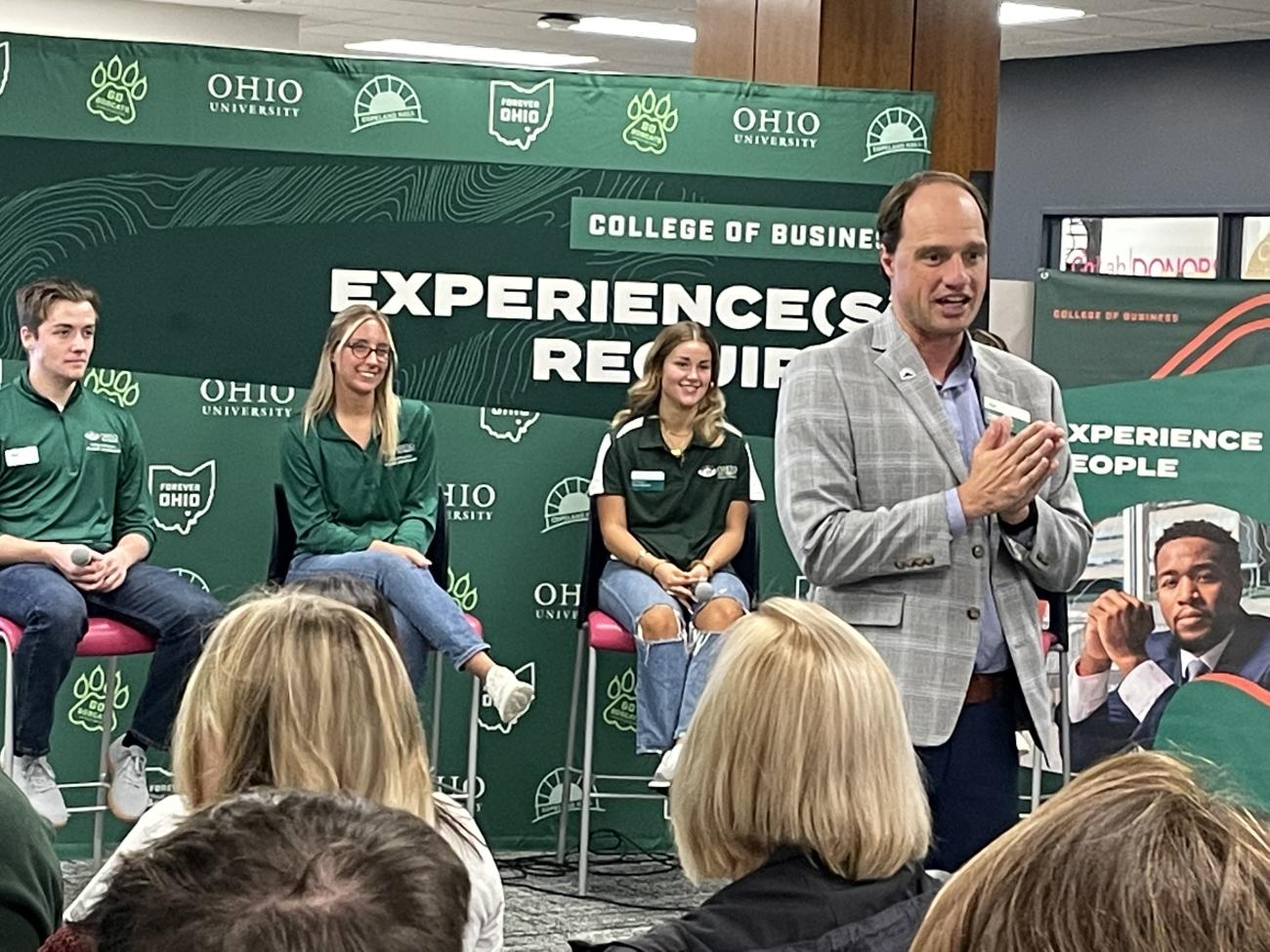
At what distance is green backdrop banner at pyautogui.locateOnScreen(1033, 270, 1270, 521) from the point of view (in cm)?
540

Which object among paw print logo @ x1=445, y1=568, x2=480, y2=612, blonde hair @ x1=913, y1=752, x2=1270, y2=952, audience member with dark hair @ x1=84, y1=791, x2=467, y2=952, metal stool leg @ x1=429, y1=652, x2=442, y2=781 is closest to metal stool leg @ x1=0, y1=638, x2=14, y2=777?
metal stool leg @ x1=429, y1=652, x2=442, y2=781

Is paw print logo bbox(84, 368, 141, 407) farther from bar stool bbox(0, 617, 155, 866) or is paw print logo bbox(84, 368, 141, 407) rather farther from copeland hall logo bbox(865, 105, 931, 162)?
copeland hall logo bbox(865, 105, 931, 162)

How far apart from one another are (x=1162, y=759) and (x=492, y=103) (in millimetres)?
4541

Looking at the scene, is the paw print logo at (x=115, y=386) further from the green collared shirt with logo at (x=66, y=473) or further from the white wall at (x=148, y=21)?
the white wall at (x=148, y=21)

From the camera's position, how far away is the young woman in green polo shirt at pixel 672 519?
4.92 meters

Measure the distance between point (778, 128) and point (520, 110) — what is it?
749 mm

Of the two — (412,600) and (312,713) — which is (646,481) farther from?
(312,713)

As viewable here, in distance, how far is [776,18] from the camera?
580 centimetres

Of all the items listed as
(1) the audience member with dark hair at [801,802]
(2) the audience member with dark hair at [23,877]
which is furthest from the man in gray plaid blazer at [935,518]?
(2) the audience member with dark hair at [23,877]

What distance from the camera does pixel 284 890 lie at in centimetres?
84

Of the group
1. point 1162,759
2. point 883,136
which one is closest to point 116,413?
point 883,136

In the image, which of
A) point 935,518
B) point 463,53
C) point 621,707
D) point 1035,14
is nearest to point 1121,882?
point 935,518

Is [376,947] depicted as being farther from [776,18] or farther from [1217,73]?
[1217,73]

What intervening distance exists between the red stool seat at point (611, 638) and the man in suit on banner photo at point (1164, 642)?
1.39m
